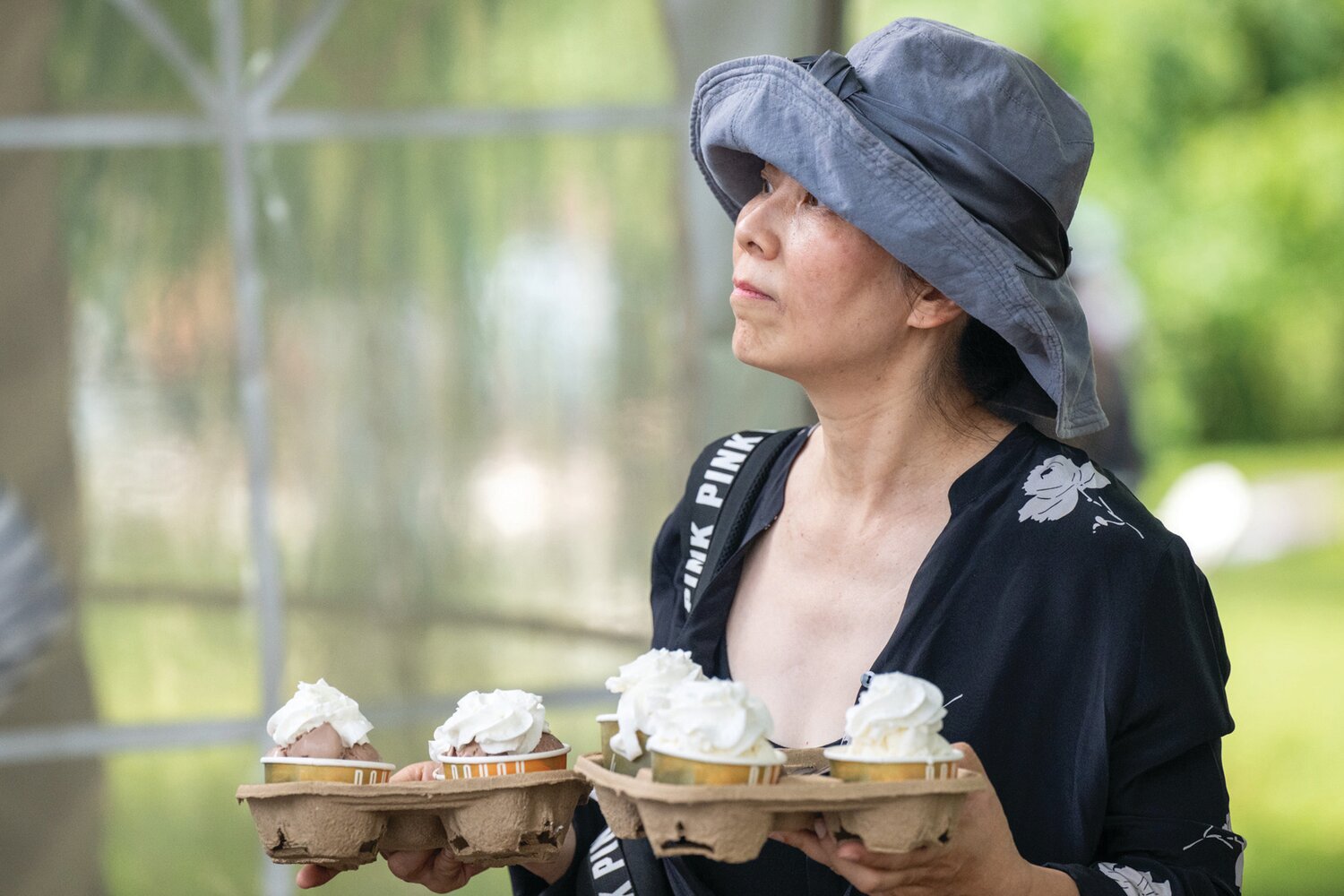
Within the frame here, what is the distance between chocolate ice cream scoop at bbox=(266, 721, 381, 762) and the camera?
1.56 m

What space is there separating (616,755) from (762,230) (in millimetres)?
659

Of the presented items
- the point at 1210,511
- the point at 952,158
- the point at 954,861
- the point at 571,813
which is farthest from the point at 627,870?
the point at 1210,511

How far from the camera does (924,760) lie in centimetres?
132

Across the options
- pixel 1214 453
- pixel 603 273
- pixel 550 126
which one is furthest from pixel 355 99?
pixel 1214 453

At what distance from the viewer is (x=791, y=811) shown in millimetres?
1328

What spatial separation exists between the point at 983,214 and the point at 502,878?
2.30 m

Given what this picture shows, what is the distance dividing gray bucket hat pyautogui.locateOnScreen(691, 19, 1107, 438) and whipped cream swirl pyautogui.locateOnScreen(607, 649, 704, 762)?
0.54 meters

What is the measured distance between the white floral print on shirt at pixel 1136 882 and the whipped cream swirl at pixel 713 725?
44cm

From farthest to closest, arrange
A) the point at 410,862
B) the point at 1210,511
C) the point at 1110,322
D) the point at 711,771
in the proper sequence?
the point at 1210,511, the point at 1110,322, the point at 410,862, the point at 711,771

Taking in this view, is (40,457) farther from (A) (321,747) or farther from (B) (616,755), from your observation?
(B) (616,755)

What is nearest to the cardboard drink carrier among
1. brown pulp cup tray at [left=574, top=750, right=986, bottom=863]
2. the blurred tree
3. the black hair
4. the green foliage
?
brown pulp cup tray at [left=574, top=750, right=986, bottom=863]

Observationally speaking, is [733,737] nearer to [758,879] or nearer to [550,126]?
[758,879]

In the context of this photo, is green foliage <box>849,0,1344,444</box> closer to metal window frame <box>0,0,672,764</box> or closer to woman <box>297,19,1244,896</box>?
metal window frame <box>0,0,672,764</box>

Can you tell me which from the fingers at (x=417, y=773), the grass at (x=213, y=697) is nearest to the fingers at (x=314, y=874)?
the fingers at (x=417, y=773)
